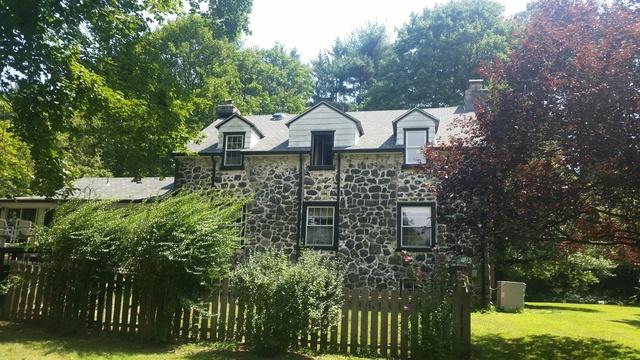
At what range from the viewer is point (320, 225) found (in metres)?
18.5

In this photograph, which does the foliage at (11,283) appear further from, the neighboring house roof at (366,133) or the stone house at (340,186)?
the neighboring house roof at (366,133)

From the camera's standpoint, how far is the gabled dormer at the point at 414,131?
711 inches

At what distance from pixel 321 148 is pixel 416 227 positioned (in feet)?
15.4

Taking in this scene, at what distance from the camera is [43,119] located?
11.4m

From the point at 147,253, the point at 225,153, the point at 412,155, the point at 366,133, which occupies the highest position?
the point at 366,133

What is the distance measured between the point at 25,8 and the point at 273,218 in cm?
1092

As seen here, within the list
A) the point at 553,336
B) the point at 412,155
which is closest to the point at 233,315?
the point at 553,336

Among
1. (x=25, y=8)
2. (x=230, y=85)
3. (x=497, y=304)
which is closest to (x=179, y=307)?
(x=25, y=8)

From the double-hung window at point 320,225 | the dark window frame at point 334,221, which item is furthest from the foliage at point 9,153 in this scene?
the double-hung window at point 320,225

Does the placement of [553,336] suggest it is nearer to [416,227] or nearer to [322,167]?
[416,227]

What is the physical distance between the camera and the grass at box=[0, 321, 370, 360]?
8.23m

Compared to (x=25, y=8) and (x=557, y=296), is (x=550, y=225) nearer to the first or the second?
(x=25, y=8)

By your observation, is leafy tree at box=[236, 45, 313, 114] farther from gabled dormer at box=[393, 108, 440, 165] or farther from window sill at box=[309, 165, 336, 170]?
gabled dormer at box=[393, 108, 440, 165]

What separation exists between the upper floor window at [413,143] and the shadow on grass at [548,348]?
8208mm
